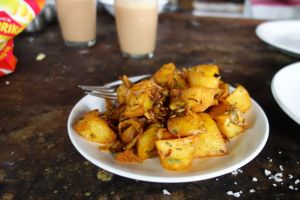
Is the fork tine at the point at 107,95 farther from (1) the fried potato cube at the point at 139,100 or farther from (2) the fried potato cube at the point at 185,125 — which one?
(2) the fried potato cube at the point at 185,125

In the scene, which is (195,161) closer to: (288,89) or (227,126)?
(227,126)

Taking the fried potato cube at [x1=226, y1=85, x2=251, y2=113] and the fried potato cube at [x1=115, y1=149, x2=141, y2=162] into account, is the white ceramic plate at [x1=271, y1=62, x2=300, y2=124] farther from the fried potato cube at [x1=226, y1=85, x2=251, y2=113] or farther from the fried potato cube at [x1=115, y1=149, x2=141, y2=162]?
the fried potato cube at [x1=115, y1=149, x2=141, y2=162]

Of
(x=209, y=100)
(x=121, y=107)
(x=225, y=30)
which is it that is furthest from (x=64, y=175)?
(x=225, y=30)

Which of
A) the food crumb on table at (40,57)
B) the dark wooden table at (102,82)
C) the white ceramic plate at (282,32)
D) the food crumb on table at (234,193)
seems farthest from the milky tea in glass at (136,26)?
the food crumb on table at (234,193)

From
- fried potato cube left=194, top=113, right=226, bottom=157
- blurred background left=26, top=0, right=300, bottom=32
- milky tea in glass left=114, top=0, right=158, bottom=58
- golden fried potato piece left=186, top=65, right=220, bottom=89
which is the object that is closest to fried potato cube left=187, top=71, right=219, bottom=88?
golden fried potato piece left=186, top=65, right=220, bottom=89

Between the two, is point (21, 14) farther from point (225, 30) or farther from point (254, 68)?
point (225, 30)

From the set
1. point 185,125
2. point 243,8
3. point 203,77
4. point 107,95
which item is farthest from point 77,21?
point 243,8

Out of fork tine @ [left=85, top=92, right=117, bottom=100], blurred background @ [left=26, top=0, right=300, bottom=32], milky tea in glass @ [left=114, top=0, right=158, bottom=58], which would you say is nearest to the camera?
fork tine @ [left=85, top=92, right=117, bottom=100]
